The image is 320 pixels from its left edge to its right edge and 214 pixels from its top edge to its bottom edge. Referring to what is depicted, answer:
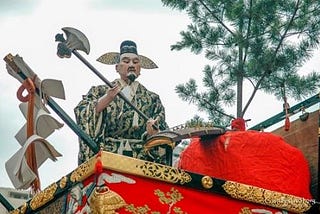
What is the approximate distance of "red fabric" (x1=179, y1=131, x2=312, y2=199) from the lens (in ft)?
14.4

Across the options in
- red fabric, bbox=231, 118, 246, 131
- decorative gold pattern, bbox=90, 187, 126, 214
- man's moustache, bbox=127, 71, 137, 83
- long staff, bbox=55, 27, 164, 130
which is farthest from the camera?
man's moustache, bbox=127, 71, 137, 83

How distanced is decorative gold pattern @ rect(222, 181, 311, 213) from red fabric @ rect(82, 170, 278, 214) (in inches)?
1.6

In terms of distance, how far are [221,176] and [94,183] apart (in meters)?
1.10

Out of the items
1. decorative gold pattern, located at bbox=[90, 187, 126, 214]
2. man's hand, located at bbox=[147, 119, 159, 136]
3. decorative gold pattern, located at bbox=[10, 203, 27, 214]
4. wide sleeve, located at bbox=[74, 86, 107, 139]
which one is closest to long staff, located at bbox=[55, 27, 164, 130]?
wide sleeve, located at bbox=[74, 86, 107, 139]

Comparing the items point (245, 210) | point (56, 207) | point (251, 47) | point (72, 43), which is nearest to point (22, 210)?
point (56, 207)

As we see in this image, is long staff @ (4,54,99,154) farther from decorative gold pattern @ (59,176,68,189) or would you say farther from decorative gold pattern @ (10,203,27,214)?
decorative gold pattern @ (10,203,27,214)

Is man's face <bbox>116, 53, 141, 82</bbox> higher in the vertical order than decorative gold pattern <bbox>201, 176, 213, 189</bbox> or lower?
higher

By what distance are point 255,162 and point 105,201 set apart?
4.02 feet

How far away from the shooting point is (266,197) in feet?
13.3

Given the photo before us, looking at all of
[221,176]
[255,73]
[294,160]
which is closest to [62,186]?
[221,176]

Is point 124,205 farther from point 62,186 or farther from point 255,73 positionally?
point 255,73

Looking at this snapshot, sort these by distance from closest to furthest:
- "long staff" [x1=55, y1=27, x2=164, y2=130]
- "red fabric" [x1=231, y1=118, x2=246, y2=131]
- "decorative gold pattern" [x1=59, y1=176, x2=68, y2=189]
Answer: "decorative gold pattern" [x1=59, y1=176, x2=68, y2=189], "long staff" [x1=55, y1=27, x2=164, y2=130], "red fabric" [x1=231, y1=118, x2=246, y2=131]

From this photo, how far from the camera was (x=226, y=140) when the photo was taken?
178 inches

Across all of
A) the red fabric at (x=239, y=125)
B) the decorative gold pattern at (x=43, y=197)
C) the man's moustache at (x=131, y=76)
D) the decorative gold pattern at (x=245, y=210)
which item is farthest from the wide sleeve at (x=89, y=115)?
the decorative gold pattern at (x=245, y=210)
